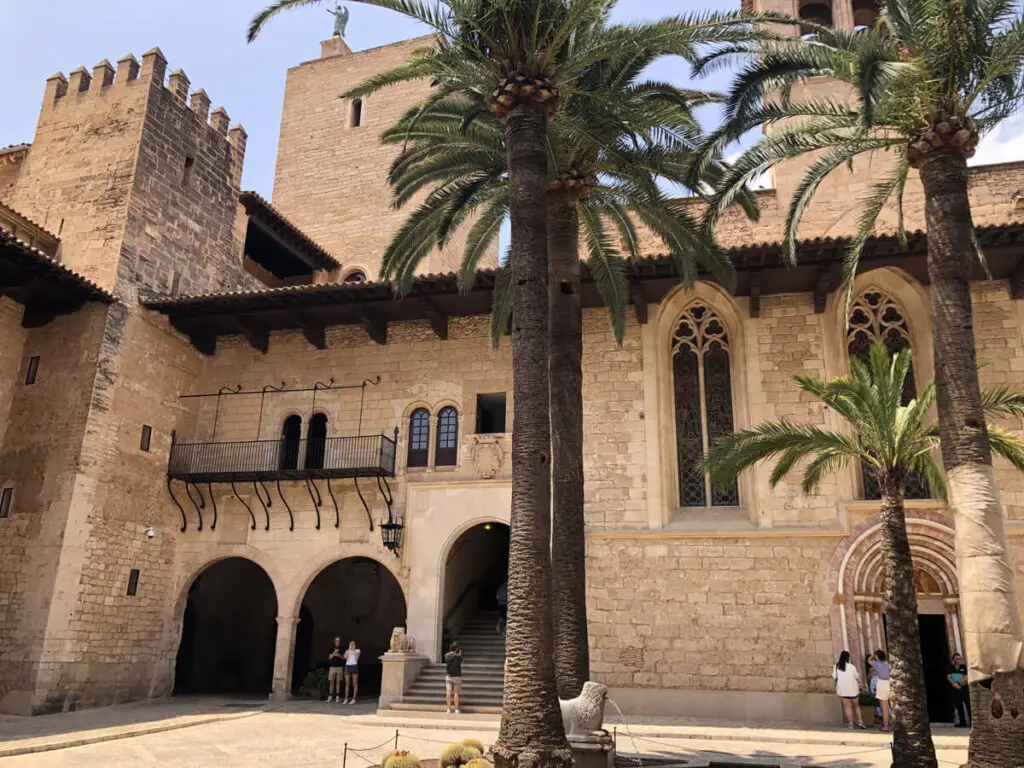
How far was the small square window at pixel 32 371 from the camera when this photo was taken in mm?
17797

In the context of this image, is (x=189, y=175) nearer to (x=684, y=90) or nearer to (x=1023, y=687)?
(x=684, y=90)

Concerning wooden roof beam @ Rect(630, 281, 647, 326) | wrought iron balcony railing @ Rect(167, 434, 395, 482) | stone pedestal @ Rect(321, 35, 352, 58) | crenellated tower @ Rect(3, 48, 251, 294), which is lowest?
wrought iron balcony railing @ Rect(167, 434, 395, 482)

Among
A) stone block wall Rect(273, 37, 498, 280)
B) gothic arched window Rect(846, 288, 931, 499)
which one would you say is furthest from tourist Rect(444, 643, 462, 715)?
stone block wall Rect(273, 37, 498, 280)

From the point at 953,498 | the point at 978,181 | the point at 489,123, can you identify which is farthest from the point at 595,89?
the point at 978,181

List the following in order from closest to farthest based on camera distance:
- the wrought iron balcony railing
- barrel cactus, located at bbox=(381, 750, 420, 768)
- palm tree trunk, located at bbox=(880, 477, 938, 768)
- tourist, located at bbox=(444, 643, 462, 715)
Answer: barrel cactus, located at bbox=(381, 750, 420, 768) → palm tree trunk, located at bbox=(880, 477, 938, 768) → tourist, located at bbox=(444, 643, 462, 715) → the wrought iron balcony railing

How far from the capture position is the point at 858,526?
50.9 feet

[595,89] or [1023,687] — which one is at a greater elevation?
[595,89]

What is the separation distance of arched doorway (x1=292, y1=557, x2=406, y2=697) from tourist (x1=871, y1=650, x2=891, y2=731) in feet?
44.2

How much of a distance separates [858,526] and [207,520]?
1438 centimetres

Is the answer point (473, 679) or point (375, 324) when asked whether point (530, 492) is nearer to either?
point (473, 679)

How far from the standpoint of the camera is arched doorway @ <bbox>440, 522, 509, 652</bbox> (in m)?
18.5

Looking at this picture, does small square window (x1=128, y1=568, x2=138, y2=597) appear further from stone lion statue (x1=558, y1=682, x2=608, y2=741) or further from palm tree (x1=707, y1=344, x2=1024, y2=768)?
palm tree (x1=707, y1=344, x2=1024, y2=768)

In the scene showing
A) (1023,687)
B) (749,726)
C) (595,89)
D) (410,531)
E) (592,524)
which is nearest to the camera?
(1023,687)

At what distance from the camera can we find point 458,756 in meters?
9.19
